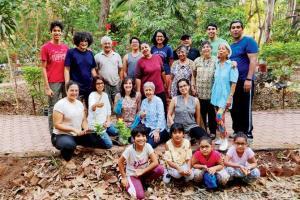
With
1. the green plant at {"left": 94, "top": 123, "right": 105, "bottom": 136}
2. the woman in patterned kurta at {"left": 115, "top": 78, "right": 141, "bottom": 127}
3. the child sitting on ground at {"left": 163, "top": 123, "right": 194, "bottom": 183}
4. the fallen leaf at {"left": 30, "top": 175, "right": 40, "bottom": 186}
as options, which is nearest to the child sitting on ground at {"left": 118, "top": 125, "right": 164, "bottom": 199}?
the child sitting on ground at {"left": 163, "top": 123, "right": 194, "bottom": 183}

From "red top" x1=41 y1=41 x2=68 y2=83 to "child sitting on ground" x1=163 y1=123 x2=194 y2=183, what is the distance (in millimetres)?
2146

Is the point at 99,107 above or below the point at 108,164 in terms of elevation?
above

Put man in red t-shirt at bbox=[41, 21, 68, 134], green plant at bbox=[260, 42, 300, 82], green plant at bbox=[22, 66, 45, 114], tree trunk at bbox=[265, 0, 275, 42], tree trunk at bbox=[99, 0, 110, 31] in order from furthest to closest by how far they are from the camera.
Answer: tree trunk at bbox=[265, 0, 275, 42]
tree trunk at bbox=[99, 0, 110, 31]
green plant at bbox=[22, 66, 45, 114]
green plant at bbox=[260, 42, 300, 82]
man in red t-shirt at bbox=[41, 21, 68, 134]

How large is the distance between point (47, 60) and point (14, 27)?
4059 mm

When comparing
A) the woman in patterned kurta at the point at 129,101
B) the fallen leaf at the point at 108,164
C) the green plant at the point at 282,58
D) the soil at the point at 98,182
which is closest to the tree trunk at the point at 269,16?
the green plant at the point at 282,58

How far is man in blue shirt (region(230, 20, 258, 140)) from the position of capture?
6023mm

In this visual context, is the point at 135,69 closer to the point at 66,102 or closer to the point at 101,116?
the point at 101,116

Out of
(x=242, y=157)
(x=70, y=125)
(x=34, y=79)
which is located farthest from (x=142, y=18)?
→ (x=242, y=157)

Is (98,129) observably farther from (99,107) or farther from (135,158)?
(135,158)

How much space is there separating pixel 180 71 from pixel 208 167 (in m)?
1.96

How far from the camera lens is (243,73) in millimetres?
6191

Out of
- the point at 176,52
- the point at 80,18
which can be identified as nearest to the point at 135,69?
the point at 176,52

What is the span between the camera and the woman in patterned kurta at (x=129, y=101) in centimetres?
658

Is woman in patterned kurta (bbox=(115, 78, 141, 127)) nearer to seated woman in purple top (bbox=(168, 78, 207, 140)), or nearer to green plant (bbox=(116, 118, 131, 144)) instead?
green plant (bbox=(116, 118, 131, 144))
